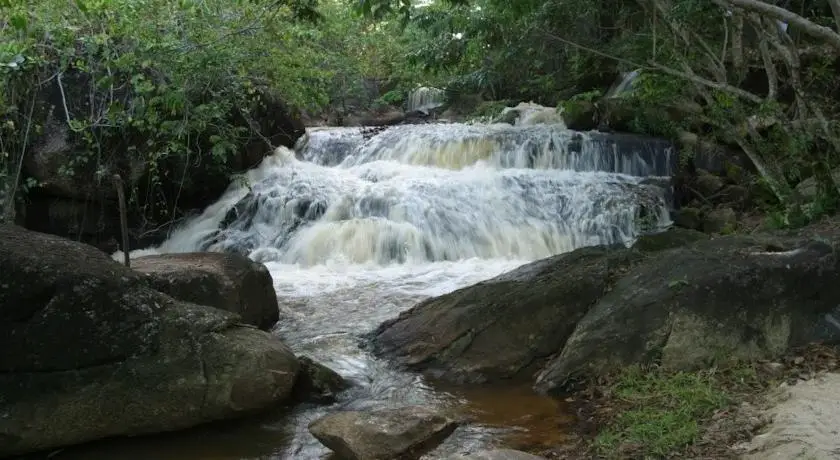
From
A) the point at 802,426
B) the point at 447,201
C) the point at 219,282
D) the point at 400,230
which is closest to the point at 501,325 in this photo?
the point at 802,426

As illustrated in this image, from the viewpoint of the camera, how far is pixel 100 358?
4.41 m

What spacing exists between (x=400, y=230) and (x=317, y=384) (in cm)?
528

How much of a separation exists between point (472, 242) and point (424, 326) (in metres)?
4.30

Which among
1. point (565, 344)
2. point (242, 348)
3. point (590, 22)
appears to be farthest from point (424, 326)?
point (590, 22)

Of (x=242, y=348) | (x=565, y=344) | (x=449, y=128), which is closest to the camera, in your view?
(x=242, y=348)

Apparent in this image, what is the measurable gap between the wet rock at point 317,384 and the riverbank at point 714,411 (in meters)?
1.79

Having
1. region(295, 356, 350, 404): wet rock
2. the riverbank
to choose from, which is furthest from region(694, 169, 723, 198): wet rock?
region(295, 356, 350, 404): wet rock

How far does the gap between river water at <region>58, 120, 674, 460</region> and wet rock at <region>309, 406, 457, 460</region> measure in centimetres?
13

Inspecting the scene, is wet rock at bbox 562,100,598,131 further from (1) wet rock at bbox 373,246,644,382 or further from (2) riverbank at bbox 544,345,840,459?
(2) riverbank at bbox 544,345,840,459

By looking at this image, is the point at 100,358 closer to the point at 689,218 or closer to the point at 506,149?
the point at 689,218

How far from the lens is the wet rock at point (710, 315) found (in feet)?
15.7

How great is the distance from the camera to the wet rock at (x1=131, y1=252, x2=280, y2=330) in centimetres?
625

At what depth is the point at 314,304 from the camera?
314 inches

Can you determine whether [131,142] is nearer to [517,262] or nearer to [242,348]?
[517,262]
